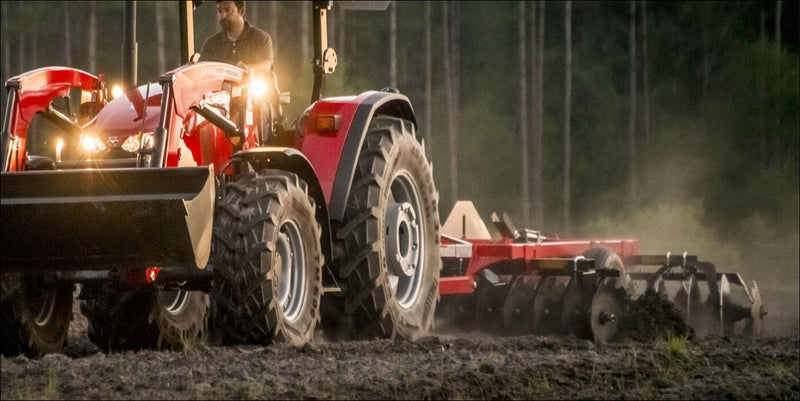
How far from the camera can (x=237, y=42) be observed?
8734 millimetres

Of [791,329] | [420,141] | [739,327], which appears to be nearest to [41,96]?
[420,141]

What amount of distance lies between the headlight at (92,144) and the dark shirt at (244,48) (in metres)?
1.23

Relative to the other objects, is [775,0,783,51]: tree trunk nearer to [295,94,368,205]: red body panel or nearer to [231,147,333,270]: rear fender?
[295,94,368,205]: red body panel

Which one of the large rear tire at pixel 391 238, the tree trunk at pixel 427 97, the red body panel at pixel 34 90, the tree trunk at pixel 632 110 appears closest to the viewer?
the red body panel at pixel 34 90

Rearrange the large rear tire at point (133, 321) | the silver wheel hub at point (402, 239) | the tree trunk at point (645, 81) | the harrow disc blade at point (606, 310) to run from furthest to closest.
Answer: the tree trunk at point (645, 81), the harrow disc blade at point (606, 310), the silver wheel hub at point (402, 239), the large rear tire at point (133, 321)

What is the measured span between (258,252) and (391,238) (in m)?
1.79

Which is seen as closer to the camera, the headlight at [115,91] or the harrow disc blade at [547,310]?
the headlight at [115,91]

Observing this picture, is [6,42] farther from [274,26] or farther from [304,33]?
[304,33]

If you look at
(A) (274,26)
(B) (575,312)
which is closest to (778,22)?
(A) (274,26)

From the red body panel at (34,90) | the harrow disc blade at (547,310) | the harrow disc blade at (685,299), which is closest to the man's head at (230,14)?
the red body panel at (34,90)

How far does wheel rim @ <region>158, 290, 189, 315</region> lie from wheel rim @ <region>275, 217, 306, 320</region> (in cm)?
120

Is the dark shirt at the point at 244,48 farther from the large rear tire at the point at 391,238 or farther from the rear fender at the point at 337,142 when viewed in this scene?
the large rear tire at the point at 391,238

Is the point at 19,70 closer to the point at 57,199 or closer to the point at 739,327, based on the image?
the point at 739,327

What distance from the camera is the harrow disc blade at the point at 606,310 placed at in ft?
34.2
